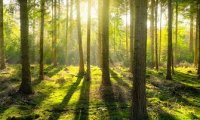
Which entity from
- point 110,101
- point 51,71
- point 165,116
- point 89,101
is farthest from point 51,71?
point 165,116

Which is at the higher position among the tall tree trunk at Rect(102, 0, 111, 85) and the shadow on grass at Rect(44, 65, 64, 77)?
the tall tree trunk at Rect(102, 0, 111, 85)

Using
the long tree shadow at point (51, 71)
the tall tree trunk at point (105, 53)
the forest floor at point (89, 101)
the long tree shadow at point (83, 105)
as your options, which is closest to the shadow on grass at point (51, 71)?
the long tree shadow at point (51, 71)

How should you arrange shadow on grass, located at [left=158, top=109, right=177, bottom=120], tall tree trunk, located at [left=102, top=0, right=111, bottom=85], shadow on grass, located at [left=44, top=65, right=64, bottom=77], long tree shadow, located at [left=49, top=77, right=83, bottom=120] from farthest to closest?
shadow on grass, located at [left=44, top=65, right=64, bottom=77], tall tree trunk, located at [left=102, top=0, right=111, bottom=85], long tree shadow, located at [left=49, top=77, right=83, bottom=120], shadow on grass, located at [left=158, top=109, right=177, bottom=120]

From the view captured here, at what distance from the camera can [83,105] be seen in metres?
14.8

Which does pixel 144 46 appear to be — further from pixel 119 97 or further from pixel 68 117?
pixel 119 97

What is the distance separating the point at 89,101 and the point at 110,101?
98 cm

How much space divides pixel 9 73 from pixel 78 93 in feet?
30.9

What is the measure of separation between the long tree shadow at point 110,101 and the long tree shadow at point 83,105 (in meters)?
0.82

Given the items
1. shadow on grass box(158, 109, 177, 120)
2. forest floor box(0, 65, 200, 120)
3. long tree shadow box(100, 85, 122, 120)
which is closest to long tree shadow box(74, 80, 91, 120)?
forest floor box(0, 65, 200, 120)

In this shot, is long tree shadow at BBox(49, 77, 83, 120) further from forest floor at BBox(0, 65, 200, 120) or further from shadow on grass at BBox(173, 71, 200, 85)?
shadow on grass at BBox(173, 71, 200, 85)

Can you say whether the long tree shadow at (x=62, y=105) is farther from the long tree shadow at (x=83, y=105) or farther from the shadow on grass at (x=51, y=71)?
the shadow on grass at (x=51, y=71)

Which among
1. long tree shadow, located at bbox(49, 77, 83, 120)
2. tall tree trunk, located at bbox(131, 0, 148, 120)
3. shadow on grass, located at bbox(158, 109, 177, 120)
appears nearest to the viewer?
tall tree trunk, located at bbox(131, 0, 148, 120)

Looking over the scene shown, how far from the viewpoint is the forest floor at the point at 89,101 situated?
43.1 feet

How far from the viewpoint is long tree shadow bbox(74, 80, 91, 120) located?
1291cm
